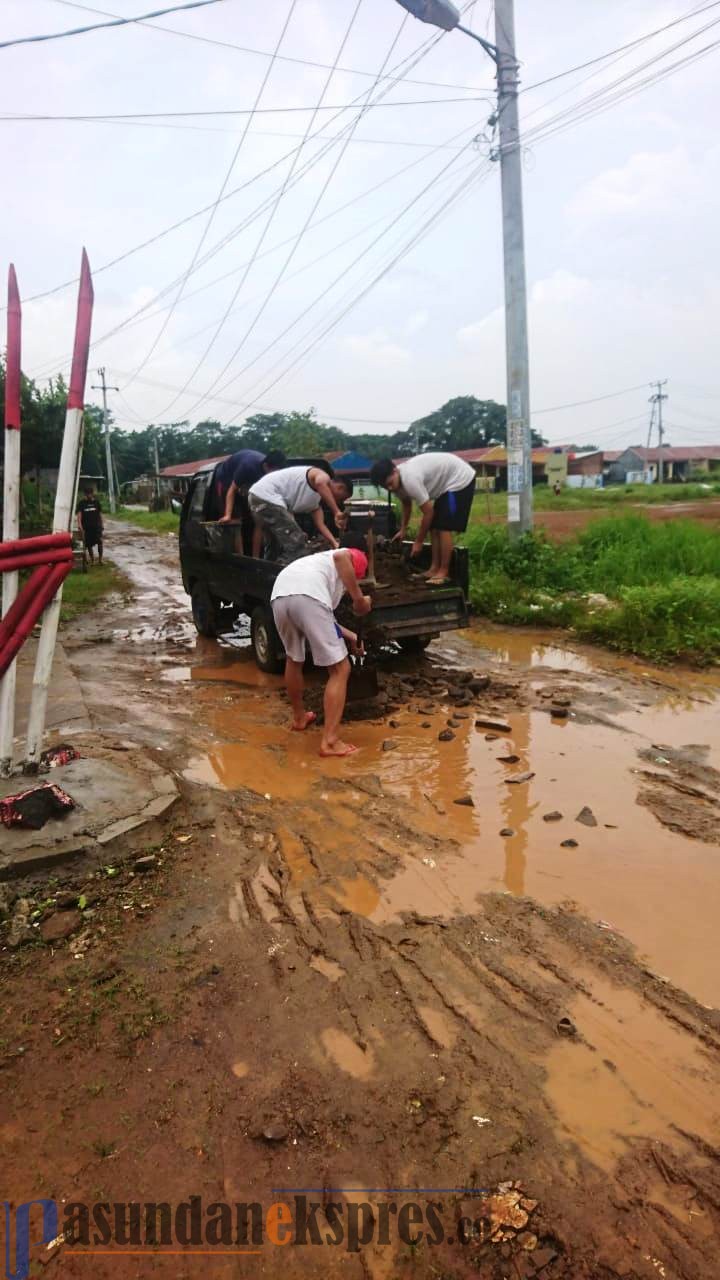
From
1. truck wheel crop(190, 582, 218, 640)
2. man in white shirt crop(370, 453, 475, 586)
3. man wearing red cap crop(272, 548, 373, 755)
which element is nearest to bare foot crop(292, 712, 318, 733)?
man wearing red cap crop(272, 548, 373, 755)

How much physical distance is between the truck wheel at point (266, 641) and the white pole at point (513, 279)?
14.6 feet

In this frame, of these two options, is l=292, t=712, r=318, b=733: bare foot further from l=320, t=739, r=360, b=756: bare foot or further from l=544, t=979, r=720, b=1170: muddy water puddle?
l=544, t=979, r=720, b=1170: muddy water puddle

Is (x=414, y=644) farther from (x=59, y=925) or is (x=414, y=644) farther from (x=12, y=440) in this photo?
(x=59, y=925)

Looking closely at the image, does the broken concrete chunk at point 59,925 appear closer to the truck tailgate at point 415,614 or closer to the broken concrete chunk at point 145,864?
the broken concrete chunk at point 145,864

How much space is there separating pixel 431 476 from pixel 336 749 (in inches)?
121

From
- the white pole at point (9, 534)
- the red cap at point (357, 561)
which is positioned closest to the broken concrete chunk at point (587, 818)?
the red cap at point (357, 561)

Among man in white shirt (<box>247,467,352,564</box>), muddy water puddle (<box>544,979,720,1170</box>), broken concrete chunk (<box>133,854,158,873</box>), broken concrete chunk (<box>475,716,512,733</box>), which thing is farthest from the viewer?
man in white shirt (<box>247,467,352,564</box>)

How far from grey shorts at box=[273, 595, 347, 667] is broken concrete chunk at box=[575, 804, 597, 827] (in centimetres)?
190

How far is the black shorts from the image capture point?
682cm

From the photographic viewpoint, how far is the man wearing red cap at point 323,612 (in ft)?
16.3

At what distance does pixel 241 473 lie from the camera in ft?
25.4

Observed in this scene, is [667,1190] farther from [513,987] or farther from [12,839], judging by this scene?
[12,839]

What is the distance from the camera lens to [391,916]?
3.13 metres

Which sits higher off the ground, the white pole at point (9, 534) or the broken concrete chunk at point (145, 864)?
the white pole at point (9, 534)
